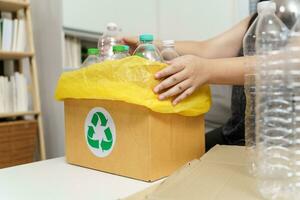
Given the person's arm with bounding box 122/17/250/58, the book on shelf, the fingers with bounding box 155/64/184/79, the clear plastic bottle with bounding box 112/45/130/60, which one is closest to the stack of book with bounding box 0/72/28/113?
the book on shelf

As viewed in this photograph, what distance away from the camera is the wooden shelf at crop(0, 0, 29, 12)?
212 centimetres

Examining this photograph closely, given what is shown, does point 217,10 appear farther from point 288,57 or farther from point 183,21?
point 288,57

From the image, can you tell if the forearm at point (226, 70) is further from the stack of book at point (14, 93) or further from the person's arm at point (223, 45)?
the stack of book at point (14, 93)

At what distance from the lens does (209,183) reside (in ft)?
2.36

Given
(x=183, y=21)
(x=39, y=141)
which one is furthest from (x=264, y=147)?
(x=183, y=21)

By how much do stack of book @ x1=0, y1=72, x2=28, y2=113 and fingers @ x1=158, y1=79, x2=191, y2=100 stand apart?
1.62m

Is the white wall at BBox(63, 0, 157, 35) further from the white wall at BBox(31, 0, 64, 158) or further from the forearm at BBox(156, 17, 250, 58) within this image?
the forearm at BBox(156, 17, 250, 58)

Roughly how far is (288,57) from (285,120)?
0.13 meters

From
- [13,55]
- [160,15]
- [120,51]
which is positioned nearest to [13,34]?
[13,55]

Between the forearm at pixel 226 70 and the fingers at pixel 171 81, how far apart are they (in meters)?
0.10

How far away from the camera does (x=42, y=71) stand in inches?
91.4

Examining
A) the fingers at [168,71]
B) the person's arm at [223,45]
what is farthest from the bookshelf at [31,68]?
the fingers at [168,71]

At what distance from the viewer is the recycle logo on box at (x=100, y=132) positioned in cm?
92

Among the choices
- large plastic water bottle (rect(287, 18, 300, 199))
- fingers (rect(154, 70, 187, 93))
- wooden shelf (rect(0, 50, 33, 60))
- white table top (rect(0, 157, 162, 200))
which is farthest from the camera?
wooden shelf (rect(0, 50, 33, 60))
